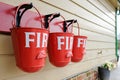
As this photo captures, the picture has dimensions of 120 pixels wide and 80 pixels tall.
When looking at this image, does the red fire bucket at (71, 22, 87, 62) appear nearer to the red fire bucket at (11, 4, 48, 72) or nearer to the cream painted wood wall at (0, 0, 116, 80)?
the cream painted wood wall at (0, 0, 116, 80)

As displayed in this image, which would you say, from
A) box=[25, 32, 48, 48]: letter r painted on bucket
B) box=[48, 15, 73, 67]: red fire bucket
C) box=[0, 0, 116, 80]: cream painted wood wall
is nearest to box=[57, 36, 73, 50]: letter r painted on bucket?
box=[48, 15, 73, 67]: red fire bucket

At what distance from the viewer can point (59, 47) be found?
111cm

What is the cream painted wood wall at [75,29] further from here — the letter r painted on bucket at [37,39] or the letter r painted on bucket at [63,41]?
the letter r painted on bucket at [63,41]

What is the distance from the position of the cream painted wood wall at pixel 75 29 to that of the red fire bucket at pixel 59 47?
0.21m

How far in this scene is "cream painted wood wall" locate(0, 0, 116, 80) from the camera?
1009mm

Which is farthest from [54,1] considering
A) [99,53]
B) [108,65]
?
[108,65]

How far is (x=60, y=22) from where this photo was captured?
1414 mm

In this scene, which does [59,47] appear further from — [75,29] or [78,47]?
[75,29]

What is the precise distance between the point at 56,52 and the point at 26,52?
0.29 meters

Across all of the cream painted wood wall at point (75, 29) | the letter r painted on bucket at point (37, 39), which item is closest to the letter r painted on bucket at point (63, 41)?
the letter r painted on bucket at point (37, 39)

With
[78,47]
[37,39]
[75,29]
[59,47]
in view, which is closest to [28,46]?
[37,39]

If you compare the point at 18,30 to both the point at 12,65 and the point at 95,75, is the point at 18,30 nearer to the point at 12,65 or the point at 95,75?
the point at 12,65

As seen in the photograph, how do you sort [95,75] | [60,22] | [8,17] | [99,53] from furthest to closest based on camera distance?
1. [99,53]
2. [95,75]
3. [60,22]
4. [8,17]

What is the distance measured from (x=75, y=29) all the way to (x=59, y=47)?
2.58 feet
